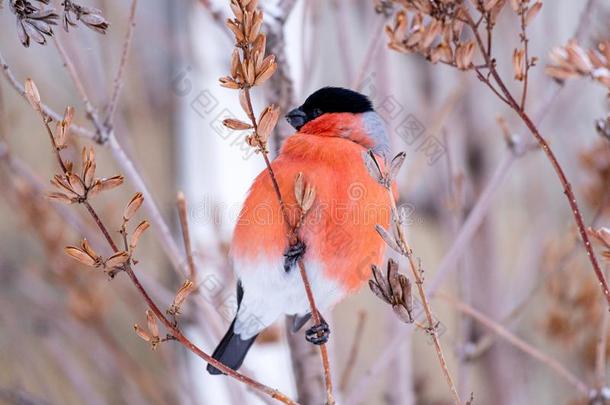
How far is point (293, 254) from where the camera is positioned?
2.32ft

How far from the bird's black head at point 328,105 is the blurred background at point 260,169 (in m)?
0.06

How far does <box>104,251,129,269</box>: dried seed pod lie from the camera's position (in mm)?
499

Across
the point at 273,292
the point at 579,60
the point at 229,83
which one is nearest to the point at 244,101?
the point at 229,83

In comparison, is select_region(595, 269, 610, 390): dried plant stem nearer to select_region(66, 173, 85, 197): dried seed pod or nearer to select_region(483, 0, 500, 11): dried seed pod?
select_region(483, 0, 500, 11): dried seed pod

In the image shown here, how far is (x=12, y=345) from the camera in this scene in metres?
1.27

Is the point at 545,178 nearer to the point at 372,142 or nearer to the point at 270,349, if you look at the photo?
the point at 270,349

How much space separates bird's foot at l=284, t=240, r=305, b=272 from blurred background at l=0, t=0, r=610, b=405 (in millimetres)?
71

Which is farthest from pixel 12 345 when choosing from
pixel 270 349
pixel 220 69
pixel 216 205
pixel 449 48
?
pixel 449 48

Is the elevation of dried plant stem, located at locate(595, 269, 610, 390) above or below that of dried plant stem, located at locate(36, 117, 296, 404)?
below

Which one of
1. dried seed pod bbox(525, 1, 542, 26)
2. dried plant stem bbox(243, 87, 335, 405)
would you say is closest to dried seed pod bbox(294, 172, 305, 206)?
dried plant stem bbox(243, 87, 335, 405)

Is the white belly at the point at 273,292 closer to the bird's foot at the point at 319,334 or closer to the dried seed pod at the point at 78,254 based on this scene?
the bird's foot at the point at 319,334

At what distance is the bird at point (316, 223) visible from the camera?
70 centimetres

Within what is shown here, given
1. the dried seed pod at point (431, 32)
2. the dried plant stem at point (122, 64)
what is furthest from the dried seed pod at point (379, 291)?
the dried plant stem at point (122, 64)

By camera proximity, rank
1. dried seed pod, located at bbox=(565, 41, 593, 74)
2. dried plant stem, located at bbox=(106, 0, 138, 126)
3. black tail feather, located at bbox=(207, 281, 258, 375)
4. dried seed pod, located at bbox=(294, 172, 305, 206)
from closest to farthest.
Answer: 1. dried seed pod, located at bbox=(565, 41, 593, 74)
2. dried seed pod, located at bbox=(294, 172, 305, 206)
3. dried plant stem, located at bbox=(106, 0, 138, 126)
4. black tail feather, located at bbox=(207, 281, 258, 375)
